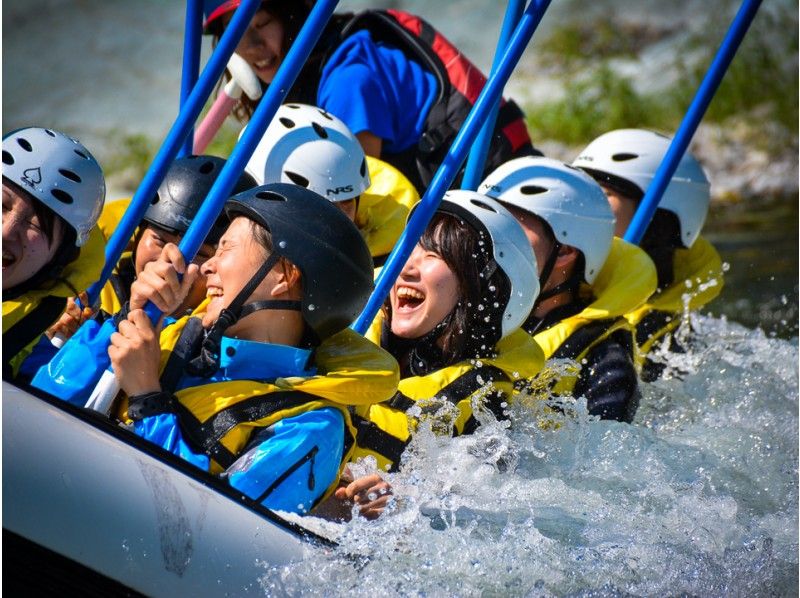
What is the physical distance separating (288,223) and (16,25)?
11421 millimetres

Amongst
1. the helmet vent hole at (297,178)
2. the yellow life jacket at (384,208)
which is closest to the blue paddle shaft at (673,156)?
the yellow life jacket at (384,208)

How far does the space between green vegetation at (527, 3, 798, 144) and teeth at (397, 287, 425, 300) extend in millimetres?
7514

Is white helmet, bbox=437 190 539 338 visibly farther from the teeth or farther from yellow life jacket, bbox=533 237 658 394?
yellow life jacket, bbox=533 237 658 394

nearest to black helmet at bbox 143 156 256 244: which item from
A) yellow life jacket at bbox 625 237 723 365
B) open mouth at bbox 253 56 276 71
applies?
open mouth at bbox 253 56 276 71

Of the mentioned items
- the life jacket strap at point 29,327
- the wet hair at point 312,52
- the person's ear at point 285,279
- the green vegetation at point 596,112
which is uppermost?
the green vegetation at point 596,112

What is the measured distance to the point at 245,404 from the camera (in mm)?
2955

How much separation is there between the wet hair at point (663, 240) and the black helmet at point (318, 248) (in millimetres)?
2835

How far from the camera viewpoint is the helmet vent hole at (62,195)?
311cm

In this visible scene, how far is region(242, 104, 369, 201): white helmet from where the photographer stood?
14.6ft

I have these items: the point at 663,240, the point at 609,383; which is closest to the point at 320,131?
the point at 609,383

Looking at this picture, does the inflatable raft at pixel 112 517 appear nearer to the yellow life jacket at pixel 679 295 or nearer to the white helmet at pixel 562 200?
Answer: the white helmet at pixel 562 200

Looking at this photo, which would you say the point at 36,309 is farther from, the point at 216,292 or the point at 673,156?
the point at 673,156

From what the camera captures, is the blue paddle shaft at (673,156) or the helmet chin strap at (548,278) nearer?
the helmet chin strap at (548,278)

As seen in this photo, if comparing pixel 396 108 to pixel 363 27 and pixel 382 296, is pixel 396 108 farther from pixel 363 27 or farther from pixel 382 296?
pixel 382 296
